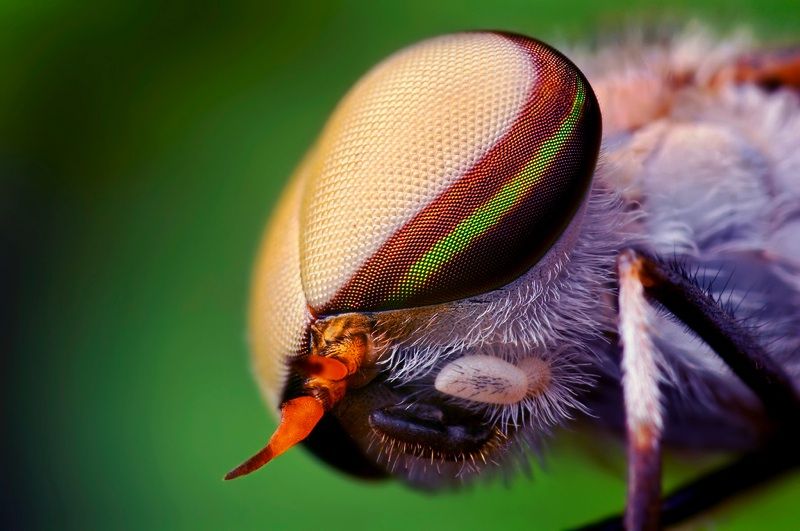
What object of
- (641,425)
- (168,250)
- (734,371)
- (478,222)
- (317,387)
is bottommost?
(168,250)

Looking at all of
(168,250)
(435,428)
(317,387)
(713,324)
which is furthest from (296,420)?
(168,250)

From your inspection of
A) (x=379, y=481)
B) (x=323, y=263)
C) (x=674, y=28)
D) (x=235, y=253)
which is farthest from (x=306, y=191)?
(x=235, y=253)

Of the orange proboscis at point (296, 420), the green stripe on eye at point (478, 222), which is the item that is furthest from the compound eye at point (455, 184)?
the orange proboscis at point (296, 420)

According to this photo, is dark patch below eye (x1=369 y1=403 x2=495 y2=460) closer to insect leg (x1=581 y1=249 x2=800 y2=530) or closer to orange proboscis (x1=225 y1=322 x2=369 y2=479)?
orange proboscis (x1=225 y1=322 x2=369 y2=479)

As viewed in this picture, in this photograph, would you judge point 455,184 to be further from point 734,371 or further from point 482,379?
point 734,371

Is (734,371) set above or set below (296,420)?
below

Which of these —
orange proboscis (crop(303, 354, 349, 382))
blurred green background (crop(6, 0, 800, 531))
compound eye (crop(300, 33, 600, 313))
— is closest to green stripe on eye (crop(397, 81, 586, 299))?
compound eye (crop(300, 33, 600, 313))

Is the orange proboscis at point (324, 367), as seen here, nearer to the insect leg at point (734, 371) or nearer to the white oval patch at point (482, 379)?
the white oval patch at point (482, 379)

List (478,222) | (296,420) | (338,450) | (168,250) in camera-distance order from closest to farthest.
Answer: (478,222) < (296,420) < (338,450) < (168,250)
